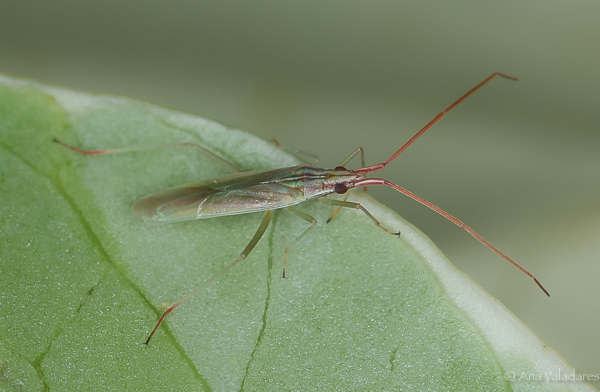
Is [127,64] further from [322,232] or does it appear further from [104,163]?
[322,232]

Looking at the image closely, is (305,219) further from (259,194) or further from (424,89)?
(424,89)

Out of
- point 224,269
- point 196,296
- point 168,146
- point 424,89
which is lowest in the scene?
point 196,296

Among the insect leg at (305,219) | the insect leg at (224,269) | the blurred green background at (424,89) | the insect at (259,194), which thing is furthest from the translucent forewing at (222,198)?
the blurred green background at (424,89)

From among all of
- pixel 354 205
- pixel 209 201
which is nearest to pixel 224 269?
pixel 209 201

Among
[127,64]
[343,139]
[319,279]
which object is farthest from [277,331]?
[127,64]

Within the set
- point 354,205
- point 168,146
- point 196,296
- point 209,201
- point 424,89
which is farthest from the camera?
point 424,89

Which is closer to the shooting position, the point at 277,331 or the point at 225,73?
the point at 277,331
